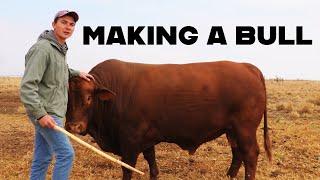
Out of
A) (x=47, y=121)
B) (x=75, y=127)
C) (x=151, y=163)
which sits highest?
(x=47, y=121)

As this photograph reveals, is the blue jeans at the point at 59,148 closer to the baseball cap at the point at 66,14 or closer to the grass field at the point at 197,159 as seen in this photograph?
the baseball cap at the point at 66,14

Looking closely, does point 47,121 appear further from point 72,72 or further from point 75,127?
point 75,127

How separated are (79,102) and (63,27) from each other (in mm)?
1572

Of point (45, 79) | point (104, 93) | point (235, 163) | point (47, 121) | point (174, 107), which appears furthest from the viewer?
point (235, 163)

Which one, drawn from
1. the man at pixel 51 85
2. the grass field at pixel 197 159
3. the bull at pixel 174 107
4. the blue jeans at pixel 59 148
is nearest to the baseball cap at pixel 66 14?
the man at pixel 51 85

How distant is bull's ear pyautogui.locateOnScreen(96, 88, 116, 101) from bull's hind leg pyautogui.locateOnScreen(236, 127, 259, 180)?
2072 mm

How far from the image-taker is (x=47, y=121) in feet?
15.0

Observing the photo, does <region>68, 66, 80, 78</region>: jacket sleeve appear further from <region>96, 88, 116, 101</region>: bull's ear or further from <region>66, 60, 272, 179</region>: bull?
<region>66, 60, 272, 179</region>: bull

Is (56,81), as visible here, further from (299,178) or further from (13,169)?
(299,178)

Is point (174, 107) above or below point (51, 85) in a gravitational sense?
below

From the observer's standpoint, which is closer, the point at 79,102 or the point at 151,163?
the point at 79,102

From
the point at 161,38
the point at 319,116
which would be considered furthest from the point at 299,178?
the point at 319,116

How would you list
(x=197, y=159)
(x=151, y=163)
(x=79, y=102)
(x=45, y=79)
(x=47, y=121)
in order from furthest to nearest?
1. (x=197, y=159)
2. (x=151, y=163)
3. (x=79, y=102)
4. (x=45, y=79)
5. (x=47, y=121)

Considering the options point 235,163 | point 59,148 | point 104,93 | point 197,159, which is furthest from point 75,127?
point 197,159
